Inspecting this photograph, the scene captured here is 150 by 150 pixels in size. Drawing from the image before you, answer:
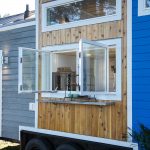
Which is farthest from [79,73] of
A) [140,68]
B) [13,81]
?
[13,81]

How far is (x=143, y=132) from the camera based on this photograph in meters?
6.51

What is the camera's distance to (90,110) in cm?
793

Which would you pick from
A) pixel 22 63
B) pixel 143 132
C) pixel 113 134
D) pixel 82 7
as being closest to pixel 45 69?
pixel 22 63

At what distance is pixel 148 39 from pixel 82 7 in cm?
209

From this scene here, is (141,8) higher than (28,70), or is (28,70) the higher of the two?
(141,8)

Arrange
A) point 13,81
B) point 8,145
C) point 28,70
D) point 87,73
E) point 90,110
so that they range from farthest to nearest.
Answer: point 13,81 < point 8,145 < point 28,70 < point 90,110 < point 87,73

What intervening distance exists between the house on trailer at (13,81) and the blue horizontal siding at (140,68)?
10.4 feet

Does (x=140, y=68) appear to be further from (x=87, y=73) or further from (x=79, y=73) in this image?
(x=79, y=73)

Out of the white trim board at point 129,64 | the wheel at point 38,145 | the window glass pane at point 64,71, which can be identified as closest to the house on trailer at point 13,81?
the window glass pane at point 64,71

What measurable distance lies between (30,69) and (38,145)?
7.43ft

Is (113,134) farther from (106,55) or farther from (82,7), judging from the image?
(82,7)

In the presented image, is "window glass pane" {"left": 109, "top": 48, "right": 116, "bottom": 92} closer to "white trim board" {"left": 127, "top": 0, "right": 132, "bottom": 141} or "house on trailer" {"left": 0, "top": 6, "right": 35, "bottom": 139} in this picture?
"white trim board" {"left": 127, "top": 0, "right": 132, "bottom": 141}

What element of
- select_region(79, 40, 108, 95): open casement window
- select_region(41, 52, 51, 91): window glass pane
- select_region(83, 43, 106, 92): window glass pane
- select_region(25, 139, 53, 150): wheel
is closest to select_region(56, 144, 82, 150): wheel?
select_region(25, 139, 53, 150): wheel

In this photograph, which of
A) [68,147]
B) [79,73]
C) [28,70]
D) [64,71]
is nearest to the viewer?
[68,147]
